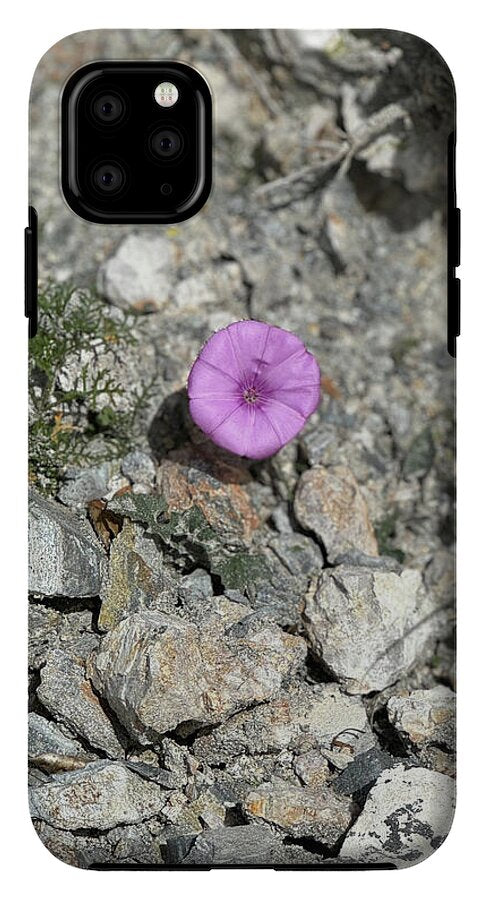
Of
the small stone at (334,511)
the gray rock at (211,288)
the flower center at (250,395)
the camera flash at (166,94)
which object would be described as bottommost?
the small stone at (334,511)

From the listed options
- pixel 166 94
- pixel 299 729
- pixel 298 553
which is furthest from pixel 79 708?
pixel 166 94

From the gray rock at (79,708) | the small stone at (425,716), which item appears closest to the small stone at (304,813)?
the small stone at (425,716)

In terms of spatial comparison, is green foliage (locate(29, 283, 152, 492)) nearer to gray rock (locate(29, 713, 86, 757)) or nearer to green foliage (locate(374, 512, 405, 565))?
gray rock (locate(29, 713, 86, 757))

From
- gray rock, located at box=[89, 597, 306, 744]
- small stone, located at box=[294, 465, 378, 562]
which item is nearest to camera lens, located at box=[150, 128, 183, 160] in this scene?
small stone, located at box=[294, 465, 378, 562]

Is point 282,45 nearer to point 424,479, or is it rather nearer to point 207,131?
point 207,131

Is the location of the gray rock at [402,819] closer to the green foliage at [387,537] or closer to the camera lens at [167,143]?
the green foliage at [387,537]

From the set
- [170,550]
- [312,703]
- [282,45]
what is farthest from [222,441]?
[282,45]
